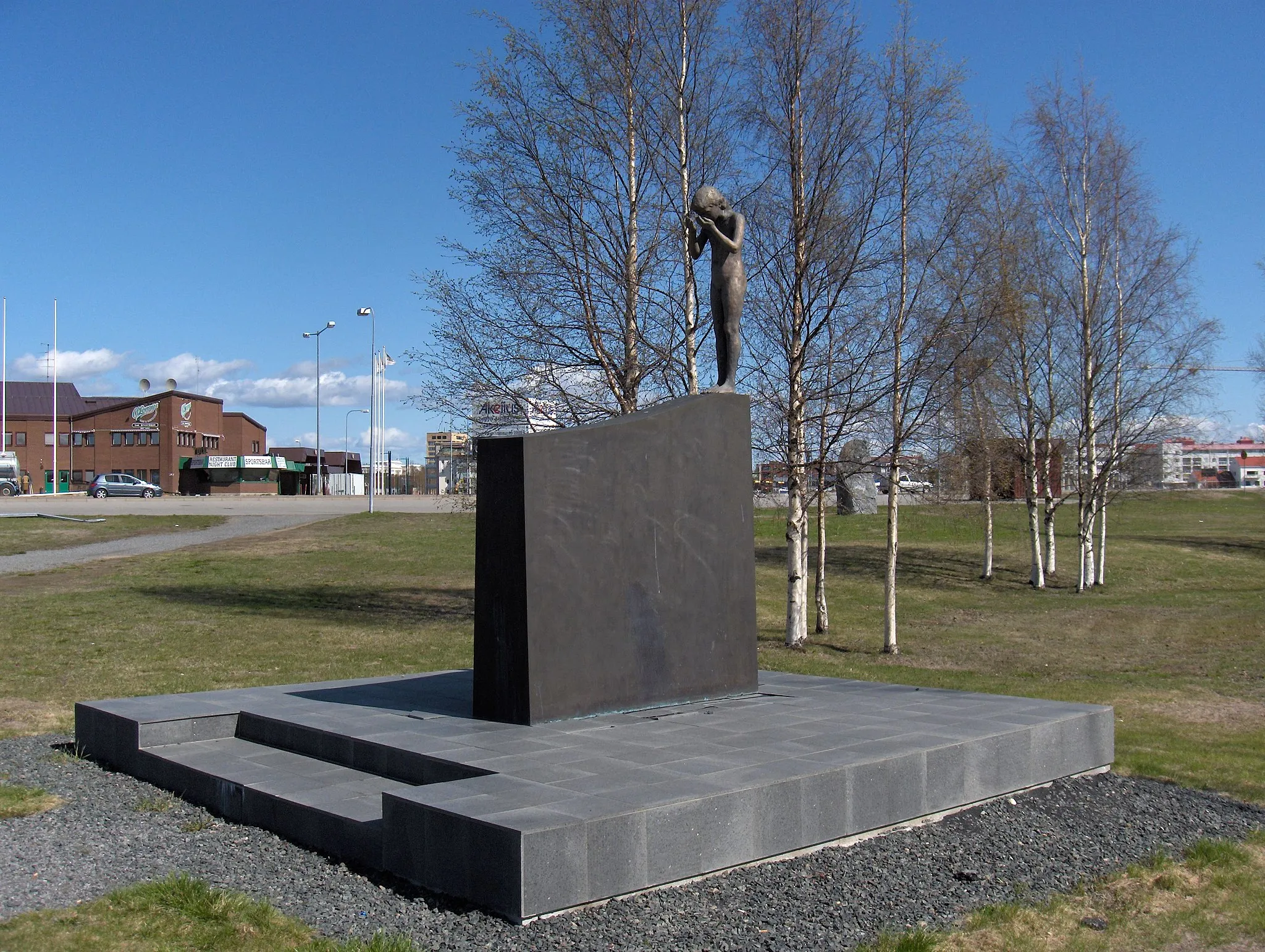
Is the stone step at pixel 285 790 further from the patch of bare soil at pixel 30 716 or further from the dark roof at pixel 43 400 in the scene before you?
the dark roof at pixel 43 400

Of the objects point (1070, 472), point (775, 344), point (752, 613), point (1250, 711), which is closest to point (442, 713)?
point (752, 613)

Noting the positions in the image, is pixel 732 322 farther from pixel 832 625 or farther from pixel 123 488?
pixel 123 488

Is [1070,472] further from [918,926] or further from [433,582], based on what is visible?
[918,926]

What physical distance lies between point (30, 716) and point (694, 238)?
24.1ft

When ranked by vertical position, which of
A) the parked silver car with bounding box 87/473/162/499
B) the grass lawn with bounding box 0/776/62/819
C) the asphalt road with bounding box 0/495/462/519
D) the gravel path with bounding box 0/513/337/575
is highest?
the parked silver car with bounding box 87/473/162/499

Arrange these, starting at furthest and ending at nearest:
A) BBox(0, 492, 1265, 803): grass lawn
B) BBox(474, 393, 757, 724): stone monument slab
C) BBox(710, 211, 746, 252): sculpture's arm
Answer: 1. BBox(0, 492, 1265, 803): grass lawn
2. BBox(710, 211, 746, 252): sculpture's arm
3. BBox(474, 393, 757, 724): stone monument slab

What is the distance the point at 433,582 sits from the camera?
80.0 ft

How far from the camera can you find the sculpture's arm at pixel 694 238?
29.7 ft

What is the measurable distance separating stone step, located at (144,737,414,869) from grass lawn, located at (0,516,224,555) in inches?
932

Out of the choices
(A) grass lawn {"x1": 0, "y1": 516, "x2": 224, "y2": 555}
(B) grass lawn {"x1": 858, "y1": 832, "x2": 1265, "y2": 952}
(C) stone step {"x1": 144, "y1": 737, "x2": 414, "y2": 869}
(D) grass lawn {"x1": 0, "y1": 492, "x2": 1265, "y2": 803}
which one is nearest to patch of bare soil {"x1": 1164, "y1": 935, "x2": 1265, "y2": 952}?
(B) grass lawn {"x1": 858, "y1": 832, "x2": 1265, "y2": 952}

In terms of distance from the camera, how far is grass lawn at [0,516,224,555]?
2994 cm

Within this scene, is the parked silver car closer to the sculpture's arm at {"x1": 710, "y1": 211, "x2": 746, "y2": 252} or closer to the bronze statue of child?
the bronze statue of child

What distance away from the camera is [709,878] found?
17.3 ft

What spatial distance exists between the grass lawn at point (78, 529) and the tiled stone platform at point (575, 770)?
928 inches
